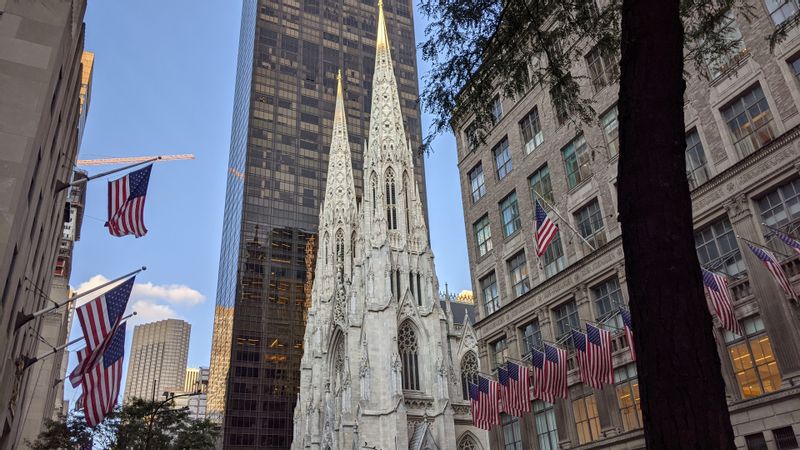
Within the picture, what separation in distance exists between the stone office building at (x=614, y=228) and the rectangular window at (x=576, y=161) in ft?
Result: 0.19

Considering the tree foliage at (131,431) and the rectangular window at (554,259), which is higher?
→ the rectangular window at (554,259)

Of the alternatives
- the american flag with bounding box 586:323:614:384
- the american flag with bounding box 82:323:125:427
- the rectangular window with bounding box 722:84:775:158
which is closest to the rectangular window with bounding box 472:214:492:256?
the american flag with bounding box 586:323:614:384

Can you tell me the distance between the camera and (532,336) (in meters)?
24.9

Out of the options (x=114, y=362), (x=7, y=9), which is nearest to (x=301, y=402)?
(x=114, y=362)

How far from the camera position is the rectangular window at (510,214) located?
26891 millimetres

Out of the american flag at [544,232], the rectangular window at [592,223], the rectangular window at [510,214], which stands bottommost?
the american flag at [544,232]

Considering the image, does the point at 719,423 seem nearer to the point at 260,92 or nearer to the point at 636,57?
the point at 636,57

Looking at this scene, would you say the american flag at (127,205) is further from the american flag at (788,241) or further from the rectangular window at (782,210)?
the rectangular window at (782,210)

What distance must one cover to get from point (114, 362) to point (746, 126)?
2117cm

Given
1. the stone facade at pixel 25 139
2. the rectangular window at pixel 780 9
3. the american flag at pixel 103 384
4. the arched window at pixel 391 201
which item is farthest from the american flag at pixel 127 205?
the arched window at pixel 391 201

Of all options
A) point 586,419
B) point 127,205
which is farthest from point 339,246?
point 586,419

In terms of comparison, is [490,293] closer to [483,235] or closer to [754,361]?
[483,235]

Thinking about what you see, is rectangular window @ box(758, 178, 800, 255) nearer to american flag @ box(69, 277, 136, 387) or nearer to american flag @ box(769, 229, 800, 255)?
american flag @ box(769, 229, 800, 255)

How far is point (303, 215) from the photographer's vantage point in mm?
105188
